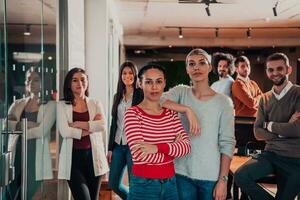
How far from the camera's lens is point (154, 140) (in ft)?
7.79

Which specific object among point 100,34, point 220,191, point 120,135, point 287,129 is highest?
point 100,34

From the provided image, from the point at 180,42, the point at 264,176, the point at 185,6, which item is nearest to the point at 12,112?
the point at 264,176

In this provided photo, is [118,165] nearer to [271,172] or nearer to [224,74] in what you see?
[271,172]

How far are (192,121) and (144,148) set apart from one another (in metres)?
0.34

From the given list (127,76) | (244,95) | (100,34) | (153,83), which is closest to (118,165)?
(127,76)

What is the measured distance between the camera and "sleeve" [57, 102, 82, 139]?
10.9 feet

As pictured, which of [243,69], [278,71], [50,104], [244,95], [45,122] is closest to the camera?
[45,122]

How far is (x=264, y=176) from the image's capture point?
11.3ft

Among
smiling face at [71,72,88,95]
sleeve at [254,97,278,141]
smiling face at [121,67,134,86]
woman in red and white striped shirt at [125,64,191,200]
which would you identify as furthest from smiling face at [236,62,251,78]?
woman in red and white striped shirt at [125,64,191,200]

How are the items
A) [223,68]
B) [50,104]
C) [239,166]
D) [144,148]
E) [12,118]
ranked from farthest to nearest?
[223,68]
[239,166]
[50,104]
[144,148]
[12,118]

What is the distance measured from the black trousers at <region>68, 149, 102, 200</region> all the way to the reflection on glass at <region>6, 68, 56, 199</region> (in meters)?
0.23

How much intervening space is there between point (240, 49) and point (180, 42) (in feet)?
8.23

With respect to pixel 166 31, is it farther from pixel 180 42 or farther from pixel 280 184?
pixel 280 184

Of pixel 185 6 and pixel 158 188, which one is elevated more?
pixel 185 6
